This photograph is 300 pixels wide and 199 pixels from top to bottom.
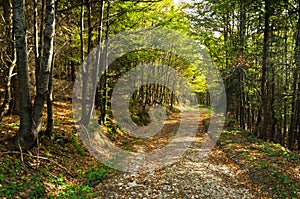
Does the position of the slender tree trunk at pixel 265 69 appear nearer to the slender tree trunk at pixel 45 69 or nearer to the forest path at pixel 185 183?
the forest path at pixel 185 183

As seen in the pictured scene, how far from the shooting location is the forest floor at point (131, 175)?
580cm

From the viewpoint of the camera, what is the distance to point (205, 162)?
9.30 metres

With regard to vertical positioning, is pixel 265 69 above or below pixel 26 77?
above

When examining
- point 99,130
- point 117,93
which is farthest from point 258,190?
point 117,93

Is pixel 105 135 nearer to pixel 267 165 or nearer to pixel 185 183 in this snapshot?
pixel 185 183

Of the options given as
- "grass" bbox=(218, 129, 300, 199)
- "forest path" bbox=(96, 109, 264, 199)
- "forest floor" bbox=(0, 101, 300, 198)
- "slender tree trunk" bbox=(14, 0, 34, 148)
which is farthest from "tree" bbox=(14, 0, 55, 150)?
"grass" bbox=(218, 129, 300, 199)

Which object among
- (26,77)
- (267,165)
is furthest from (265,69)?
(26,77)

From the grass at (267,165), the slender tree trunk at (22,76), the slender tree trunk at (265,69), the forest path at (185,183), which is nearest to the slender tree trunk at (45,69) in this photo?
the slender tree trunk at (22,76)

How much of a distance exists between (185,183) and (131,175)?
1.78 m

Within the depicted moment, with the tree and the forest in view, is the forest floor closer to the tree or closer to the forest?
the forest

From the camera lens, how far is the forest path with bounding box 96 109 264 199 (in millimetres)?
6328

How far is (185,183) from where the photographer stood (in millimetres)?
7004

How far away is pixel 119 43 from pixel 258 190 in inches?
467

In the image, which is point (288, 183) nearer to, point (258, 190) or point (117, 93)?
point (258, 190)
